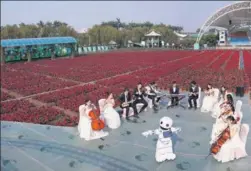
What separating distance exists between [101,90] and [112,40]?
6208 centimetres

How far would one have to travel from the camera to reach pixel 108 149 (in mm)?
7574

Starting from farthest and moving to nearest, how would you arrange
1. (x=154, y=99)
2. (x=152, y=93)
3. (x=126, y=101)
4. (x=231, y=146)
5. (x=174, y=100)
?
(x=174, y=100), (x=154, y=99), (x=152, y=93), (x=126, y=101), (x=231, y=146)

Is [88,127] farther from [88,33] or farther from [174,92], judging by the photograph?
[88,33]

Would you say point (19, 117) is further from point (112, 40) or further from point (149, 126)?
point (112, 40)

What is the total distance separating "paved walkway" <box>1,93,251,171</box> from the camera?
656cm

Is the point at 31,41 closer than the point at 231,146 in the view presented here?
No

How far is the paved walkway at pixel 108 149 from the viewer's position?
656cm

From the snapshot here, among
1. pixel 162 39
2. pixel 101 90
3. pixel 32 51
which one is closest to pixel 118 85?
pixel 101 90

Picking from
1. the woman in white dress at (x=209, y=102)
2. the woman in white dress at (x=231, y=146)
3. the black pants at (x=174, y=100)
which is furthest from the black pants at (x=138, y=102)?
the woman in white dress at (x=231, y=146)

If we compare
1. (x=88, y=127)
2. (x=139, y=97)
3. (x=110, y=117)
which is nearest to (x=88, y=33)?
(x=139, y=97)

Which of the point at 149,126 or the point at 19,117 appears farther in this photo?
the point at 19,117

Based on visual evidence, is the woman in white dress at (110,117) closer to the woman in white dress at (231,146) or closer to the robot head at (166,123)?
the robot head at (166,123)

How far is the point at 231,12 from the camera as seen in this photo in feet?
211

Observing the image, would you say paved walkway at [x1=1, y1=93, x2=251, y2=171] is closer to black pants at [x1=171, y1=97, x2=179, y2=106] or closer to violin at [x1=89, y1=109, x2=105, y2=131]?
violin at [x1=89, y1=109, x2=105, y2=131]
